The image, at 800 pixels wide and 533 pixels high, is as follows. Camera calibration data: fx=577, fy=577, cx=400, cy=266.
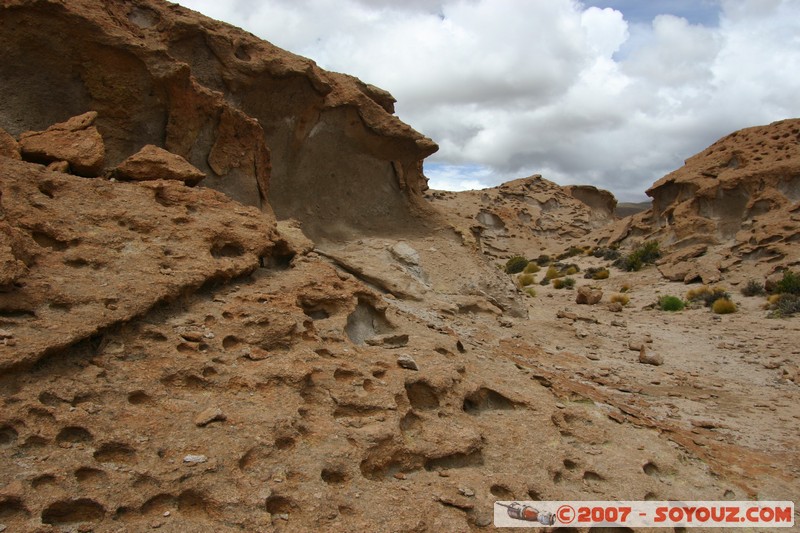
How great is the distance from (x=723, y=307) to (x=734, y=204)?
8.31 m

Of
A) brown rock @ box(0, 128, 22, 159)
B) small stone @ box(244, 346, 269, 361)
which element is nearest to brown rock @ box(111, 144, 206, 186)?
brown rock @ box(0, 128, 22, 159)

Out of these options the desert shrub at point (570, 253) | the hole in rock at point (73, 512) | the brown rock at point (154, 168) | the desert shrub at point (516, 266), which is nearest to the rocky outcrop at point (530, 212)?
the desert shrub at point (516, 266)

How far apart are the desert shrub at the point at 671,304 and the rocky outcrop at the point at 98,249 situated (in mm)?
12139

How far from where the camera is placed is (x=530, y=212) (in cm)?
3588

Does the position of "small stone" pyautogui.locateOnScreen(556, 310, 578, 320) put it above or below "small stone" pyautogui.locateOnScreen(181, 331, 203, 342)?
above

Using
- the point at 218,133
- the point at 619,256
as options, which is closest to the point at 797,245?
the point at 619,256

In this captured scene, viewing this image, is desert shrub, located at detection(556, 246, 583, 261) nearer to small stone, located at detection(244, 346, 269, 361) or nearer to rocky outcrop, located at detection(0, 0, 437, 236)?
rocky outcrop, located at detection(0, 0, 437, 236)

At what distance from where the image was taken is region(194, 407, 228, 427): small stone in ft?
10.5

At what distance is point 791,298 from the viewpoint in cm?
1254

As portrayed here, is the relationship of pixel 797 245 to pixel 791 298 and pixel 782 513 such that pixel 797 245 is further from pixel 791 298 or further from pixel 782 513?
pixel 782 513

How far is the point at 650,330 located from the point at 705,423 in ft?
19.5

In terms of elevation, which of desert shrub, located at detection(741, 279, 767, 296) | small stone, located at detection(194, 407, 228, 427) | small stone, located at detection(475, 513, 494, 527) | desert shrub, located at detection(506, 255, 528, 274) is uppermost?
desert shrub, located at detection(506, 255, 528, 274)

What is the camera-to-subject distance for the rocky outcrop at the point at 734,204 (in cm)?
1722

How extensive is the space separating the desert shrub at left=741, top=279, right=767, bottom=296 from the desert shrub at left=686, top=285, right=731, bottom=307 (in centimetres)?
45
